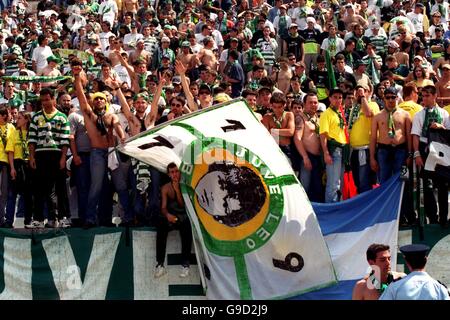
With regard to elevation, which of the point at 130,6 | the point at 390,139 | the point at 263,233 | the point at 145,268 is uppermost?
the point at 130,6

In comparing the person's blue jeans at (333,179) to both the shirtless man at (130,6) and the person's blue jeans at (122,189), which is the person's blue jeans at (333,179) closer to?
the person's blue jeans at (122,189)


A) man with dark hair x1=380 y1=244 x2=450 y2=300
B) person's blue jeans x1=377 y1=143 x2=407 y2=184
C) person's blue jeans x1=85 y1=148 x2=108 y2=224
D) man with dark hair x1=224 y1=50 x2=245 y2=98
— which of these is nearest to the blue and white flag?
person's blue jeans x1=377 y1=143 x2=407 y2=184

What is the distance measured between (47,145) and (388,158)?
4.29m

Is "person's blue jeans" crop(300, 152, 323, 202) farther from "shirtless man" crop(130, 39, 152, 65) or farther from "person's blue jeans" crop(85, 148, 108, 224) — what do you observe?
"shirtless man" crop(130, 39, 152, 65)

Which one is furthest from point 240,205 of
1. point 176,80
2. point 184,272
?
point 176,80

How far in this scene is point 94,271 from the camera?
583 inches

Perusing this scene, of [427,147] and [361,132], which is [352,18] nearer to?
[361,132]

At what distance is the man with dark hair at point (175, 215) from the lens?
14.1 meters

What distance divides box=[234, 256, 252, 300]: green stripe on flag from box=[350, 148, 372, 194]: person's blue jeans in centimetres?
200

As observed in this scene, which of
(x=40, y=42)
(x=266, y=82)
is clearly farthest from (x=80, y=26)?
(x=266, y=82)

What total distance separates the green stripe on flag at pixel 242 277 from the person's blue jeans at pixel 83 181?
226cm

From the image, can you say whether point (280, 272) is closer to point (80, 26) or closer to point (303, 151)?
point (303, 151)

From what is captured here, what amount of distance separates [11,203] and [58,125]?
52.3 inches

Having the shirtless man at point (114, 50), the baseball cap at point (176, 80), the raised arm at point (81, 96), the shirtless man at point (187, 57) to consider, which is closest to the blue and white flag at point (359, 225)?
the raised arm at point (81, 96)
